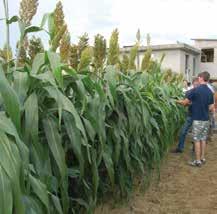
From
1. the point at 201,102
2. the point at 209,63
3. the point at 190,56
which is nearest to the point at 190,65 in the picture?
the point at 190,56

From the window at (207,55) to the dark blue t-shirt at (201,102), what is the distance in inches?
1014

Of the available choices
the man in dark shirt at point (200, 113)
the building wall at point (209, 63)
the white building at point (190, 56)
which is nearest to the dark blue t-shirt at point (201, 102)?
the man in dark shirt at point (200, 113)

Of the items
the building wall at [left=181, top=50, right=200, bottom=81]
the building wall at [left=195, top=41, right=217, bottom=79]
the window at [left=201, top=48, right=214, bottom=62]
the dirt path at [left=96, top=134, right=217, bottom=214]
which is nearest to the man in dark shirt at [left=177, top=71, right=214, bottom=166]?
the dirt path at [left=96, top=134, right=217, bottom=214]

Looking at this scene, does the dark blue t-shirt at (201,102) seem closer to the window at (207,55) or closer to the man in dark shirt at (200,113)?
the man in dark shirt at (200,113)

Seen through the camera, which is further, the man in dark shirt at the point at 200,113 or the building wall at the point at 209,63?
the building wall at the point at 209,63

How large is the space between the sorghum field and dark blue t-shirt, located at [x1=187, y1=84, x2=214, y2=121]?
2753mm

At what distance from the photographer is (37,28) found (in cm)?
223

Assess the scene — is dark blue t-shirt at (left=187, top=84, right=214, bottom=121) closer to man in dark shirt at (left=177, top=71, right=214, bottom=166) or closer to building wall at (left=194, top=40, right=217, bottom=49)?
man in dark shirt at (left=177, top=71, right=214, bottom=166)

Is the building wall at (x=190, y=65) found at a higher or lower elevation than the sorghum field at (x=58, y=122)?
lower

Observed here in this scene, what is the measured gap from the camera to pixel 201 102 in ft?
21.7

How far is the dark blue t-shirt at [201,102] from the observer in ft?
21.7

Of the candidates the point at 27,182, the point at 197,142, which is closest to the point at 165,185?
the point at 197,142

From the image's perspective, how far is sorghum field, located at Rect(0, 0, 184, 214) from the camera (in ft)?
5.40

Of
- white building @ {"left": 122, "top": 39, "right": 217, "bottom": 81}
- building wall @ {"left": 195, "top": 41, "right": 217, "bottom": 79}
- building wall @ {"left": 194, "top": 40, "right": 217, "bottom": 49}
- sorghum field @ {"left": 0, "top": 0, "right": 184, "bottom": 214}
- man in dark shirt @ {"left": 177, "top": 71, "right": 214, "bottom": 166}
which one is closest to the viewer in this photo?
sorghum field @ {"left": 0, "top": 0, "right": 184, "bottom": 214}
